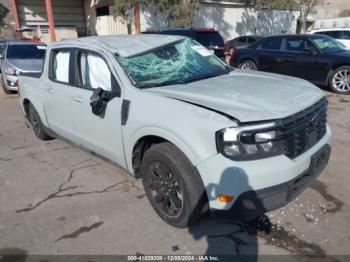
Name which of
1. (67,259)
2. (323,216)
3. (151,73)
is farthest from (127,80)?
(323,216)

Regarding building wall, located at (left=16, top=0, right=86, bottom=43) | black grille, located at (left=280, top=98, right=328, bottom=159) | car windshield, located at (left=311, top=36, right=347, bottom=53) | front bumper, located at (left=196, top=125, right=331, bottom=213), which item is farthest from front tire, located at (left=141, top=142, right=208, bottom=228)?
building wall, located at (left=16, top=0, right=86, bottom=43)

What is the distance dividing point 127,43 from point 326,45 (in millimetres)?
6838

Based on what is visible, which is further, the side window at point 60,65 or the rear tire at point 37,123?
the rear tire at point 37,123

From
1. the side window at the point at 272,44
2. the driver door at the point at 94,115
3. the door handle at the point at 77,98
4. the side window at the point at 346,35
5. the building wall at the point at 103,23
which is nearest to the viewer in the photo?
the driver door at the point at 94,115

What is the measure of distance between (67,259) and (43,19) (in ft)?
94.5

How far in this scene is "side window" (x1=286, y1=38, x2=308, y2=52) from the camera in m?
8.63

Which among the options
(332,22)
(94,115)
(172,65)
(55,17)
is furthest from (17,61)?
(332,22)

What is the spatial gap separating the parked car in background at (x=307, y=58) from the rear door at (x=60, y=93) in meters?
6.64

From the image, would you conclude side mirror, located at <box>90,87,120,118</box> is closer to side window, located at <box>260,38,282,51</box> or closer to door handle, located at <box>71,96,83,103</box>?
door handle, located at <box>71,96,83,103</box>

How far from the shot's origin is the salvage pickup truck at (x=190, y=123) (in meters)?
2.39

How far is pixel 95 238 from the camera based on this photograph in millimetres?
2891

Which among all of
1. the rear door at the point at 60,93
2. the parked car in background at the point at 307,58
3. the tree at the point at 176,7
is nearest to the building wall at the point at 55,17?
the tree at the point at 176,7

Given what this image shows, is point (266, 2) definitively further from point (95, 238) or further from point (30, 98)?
point (95, 238)

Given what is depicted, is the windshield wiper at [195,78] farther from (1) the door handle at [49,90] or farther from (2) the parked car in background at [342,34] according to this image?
(2) the parked car in background at [342,34]
